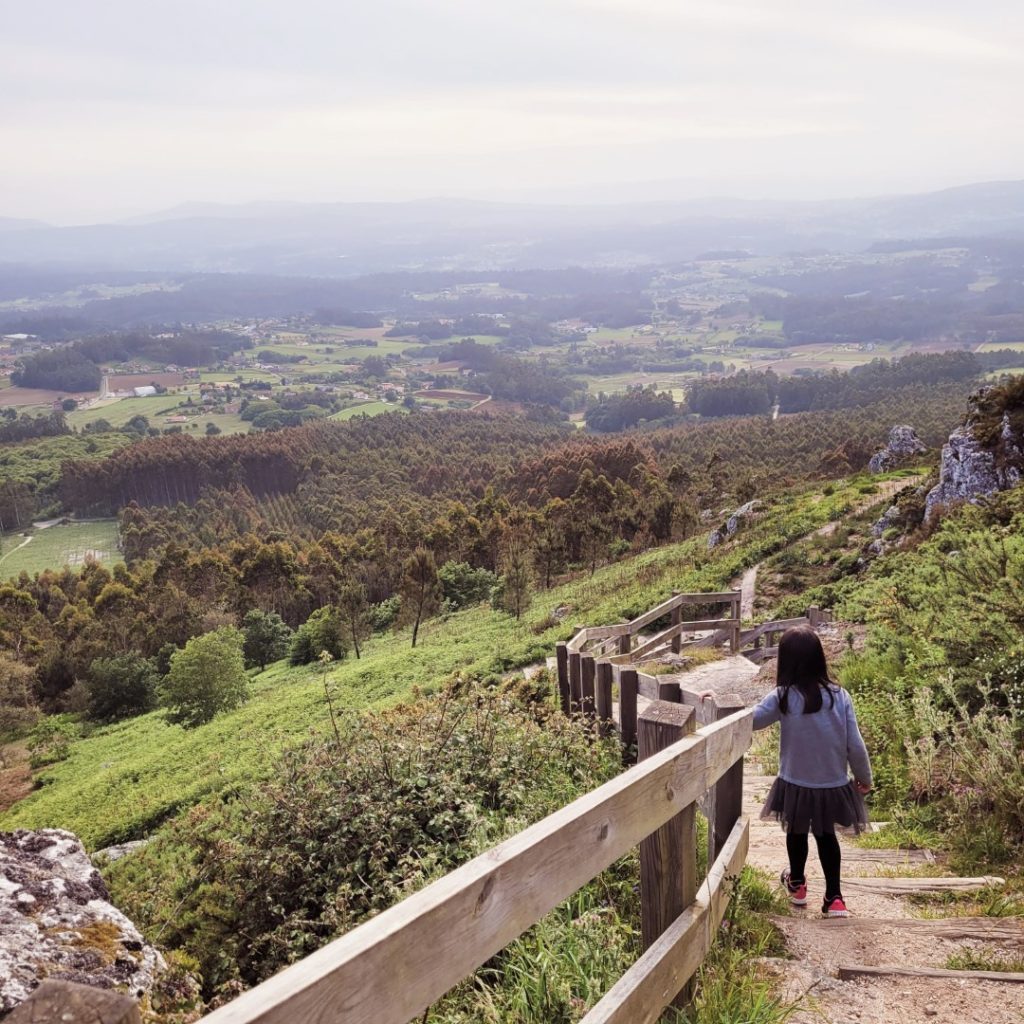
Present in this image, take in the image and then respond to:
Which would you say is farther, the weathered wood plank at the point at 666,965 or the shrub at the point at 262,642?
the shrub at the point at 262,642

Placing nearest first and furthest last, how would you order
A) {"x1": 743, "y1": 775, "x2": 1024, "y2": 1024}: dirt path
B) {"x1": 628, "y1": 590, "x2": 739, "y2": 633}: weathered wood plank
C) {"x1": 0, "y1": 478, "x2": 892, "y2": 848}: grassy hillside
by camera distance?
{"x1": 743, "y1": 775, "x2": 1024, "y2": 1024}: dirt path < {"x1": 628, "y1": 590, "x2": 739, "y2": 633}: weathered wood plank < {"x1": 0, "y1": 478, "x2": 892, "y2": 848}: grassy hillside

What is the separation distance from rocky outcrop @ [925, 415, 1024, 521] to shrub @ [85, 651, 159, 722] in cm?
4101

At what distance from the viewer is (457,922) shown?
1.91 metres

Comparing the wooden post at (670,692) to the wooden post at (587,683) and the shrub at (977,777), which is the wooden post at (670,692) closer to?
the shrub at (977,777)

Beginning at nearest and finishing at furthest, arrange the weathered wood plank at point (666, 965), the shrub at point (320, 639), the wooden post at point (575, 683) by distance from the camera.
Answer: the weathered wood plank at point (666, 965)
the wooden post at point (575, 683)
the shrub at point (320, 639)

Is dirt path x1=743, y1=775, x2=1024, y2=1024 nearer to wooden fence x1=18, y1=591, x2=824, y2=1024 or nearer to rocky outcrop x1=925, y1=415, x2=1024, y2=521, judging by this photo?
wooden fence x1=18, y1=591, x2=824, y2=1024

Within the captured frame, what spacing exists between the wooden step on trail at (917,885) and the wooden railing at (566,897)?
1483mm

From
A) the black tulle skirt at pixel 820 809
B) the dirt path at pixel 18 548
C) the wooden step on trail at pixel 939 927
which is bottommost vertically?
the dirt path at pixel 18 548

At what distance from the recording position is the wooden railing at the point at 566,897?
1571mm

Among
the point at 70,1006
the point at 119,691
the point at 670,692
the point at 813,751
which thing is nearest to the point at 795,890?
the point at 813,751

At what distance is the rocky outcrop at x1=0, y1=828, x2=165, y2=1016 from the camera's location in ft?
14.0

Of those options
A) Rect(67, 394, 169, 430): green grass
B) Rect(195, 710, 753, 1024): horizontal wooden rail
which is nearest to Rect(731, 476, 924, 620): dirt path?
Rect(195, 710, 753, 1024): horizontal wooden rail

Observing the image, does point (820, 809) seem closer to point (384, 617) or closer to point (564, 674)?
point (564, 674)

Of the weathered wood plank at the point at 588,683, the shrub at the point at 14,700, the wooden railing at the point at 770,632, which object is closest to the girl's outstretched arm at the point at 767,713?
the weathered wood plank at the point at 588,683
